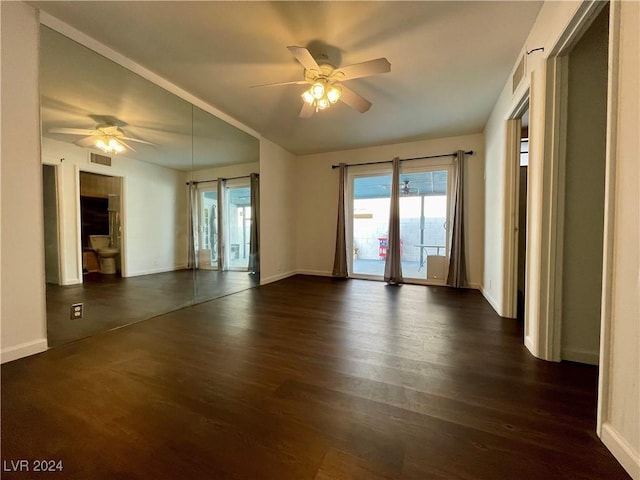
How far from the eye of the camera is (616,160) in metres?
1.06

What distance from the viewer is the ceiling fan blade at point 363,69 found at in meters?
2.03

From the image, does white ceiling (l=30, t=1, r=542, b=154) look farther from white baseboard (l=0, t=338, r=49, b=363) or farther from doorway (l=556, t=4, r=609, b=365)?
white baseboard (l=0, t=338, r=49, b=363)

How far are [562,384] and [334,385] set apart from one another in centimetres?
140

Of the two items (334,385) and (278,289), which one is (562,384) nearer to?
(334,385)

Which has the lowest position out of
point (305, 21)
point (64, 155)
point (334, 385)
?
point (334, 385)

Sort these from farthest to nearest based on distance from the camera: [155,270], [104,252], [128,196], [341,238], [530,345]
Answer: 1. [341,238]
2. [155,270]
3. [128,196]
4. [104,252]
5. [530,345]

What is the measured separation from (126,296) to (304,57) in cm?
331


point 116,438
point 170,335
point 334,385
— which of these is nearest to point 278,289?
point 170,335

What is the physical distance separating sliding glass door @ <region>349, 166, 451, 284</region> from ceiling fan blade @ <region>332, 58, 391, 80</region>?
283 cm

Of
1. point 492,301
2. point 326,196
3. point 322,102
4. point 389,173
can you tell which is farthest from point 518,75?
point 326,196

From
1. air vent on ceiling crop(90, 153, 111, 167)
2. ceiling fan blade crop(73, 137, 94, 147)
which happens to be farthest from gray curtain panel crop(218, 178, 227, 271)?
ceiling fan blade crop(73, 137, 94, 147)

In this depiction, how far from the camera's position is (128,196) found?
305 centimetres

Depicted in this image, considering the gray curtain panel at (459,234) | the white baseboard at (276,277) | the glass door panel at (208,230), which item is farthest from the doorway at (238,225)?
the gray curtain panel at (459,234)

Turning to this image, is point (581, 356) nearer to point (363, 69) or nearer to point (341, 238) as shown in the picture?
point (363, 69)
